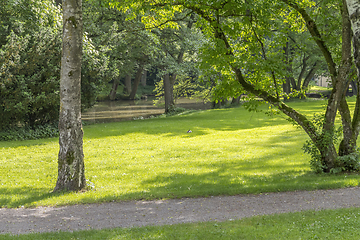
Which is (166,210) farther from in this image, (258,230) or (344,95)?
(344,95)

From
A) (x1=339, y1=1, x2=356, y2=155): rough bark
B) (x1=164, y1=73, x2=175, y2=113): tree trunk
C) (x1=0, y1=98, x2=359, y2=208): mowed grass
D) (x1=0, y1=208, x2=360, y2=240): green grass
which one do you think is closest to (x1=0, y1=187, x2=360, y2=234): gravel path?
(x1=0, y1=98, x2=359, y2=208): mowed grass

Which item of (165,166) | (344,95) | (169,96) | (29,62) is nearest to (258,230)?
(344,95)

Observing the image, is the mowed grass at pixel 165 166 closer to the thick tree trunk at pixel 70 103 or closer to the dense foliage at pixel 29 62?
the thick tree trunk at pixel 70 103

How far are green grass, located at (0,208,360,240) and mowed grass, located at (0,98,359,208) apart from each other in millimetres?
2904

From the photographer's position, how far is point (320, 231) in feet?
19.7

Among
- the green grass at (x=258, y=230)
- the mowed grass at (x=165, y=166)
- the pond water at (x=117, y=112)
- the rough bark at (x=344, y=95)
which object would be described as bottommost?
the mowed grass at (x=165, y=166)

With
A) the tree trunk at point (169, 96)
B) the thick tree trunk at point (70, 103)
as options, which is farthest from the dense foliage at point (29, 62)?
the tree trunk at point (169, 96)

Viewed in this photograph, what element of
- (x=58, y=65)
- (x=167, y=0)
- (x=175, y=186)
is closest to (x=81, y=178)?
(x=175, y=186)

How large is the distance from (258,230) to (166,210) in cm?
A: 294

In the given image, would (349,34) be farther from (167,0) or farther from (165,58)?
(165,58)

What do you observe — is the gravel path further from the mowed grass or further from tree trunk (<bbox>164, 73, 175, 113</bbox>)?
tree trunk (<bbox>164, 73, 175, 113</bbox>)

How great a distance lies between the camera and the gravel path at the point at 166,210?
7648 mm

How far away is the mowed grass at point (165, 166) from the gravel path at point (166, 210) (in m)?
0.53

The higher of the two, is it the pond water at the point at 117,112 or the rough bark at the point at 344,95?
the rough bark at the point at 344,95
